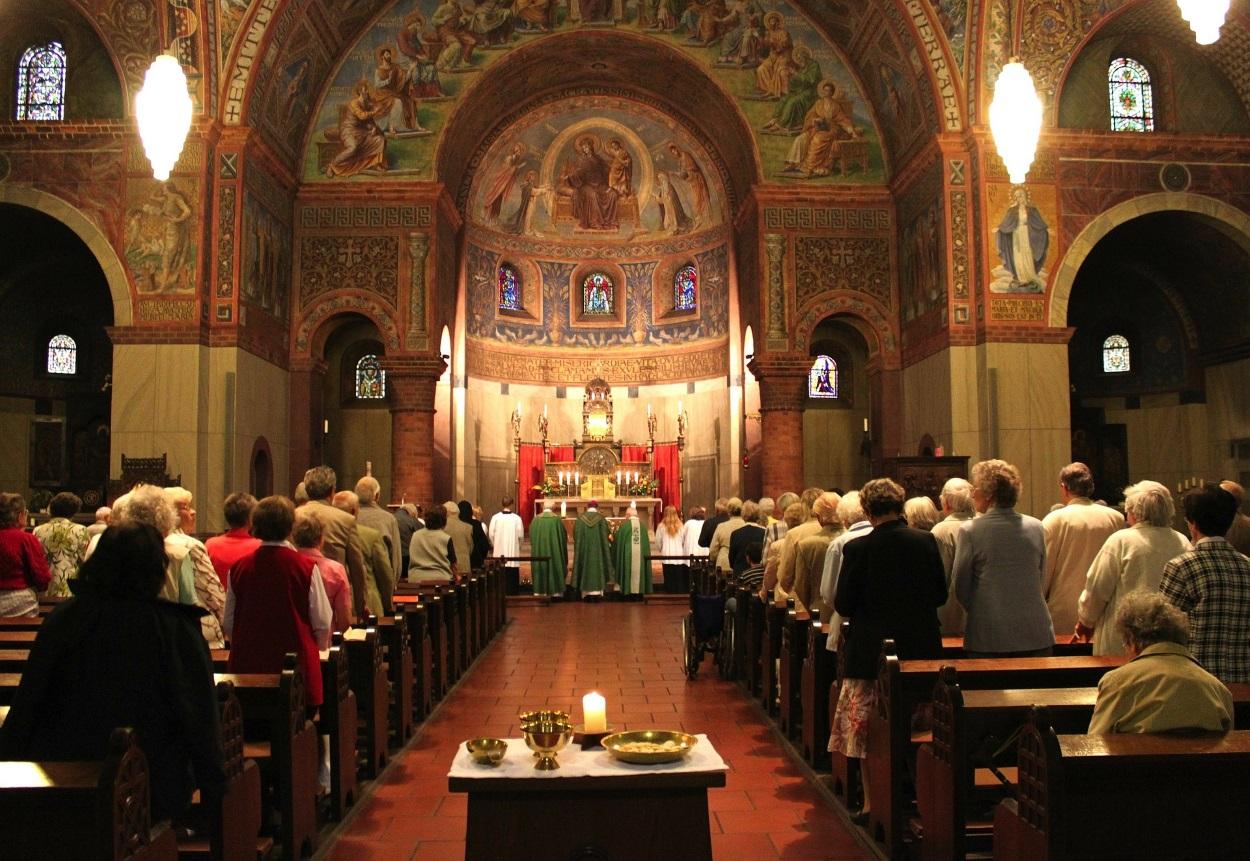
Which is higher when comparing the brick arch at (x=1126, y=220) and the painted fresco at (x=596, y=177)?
the painted fresco at (x=596, y=177)

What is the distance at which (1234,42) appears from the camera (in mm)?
19578

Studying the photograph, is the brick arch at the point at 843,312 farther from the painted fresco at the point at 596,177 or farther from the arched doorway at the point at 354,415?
the arched doorway at the point at 354,415

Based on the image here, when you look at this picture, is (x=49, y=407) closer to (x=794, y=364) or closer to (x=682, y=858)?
(x=794, y=364)

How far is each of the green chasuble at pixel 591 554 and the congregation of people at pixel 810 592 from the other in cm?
911

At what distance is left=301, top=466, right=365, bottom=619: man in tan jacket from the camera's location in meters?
8.09

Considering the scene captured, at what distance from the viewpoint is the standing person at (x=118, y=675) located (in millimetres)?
3877

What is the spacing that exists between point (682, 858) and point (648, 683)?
7255mm

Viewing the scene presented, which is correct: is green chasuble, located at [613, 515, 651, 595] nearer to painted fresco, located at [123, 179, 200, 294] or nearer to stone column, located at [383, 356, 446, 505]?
stone column, located at [383, 356, 446, 505]

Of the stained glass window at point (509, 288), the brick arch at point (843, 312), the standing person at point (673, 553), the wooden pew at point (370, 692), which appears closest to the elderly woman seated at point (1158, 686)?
the wooden pew at point (370, 692)

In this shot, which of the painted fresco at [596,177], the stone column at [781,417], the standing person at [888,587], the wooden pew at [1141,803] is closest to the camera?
the wooden pew at [1141,803]

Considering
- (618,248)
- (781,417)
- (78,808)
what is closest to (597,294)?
(618,248)

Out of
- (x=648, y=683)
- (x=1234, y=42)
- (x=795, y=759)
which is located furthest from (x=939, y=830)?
(x=1234, y=42)

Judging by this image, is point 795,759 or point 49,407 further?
point 49,407

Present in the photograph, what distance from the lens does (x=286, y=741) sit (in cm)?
561
